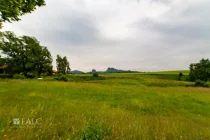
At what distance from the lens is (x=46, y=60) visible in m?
71.4

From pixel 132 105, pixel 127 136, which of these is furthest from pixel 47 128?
pixel 132 105

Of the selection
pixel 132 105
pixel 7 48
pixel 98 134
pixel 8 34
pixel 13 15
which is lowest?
pixel 132 105

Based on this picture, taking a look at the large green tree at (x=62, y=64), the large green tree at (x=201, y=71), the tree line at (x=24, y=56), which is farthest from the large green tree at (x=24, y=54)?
the large green tree at (x=201, y=71)

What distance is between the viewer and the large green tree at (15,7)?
927cm

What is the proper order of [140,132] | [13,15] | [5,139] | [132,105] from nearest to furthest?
[5,139] < [140,132] < [13,15] < [132,105]

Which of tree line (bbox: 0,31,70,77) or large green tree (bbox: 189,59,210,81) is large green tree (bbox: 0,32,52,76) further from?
large green tree (bbox: 189,59,210,81)

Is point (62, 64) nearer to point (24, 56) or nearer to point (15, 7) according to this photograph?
point (24, 56)

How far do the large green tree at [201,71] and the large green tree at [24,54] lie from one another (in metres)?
57.3

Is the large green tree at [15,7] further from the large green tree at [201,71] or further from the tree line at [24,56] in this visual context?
the large green tree at [201,71]

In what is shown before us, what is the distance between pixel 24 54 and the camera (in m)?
67.6

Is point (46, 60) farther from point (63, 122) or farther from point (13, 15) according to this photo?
point (63, 122)

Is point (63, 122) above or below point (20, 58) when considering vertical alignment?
below

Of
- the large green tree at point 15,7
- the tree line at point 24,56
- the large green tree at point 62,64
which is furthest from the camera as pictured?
the large green tree at point 62,64

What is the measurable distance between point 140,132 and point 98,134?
1329 millimetres
